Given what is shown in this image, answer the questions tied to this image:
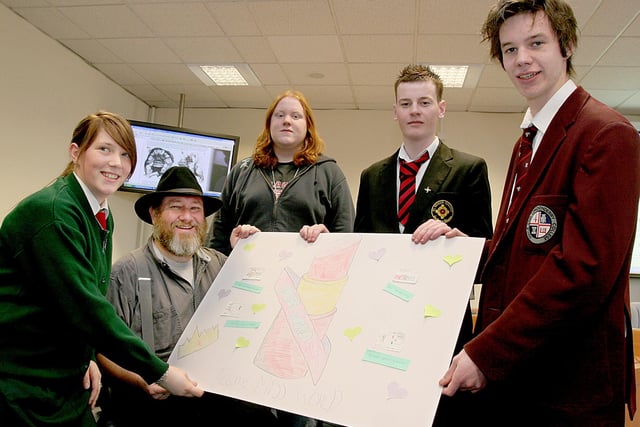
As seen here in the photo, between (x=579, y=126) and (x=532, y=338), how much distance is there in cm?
55

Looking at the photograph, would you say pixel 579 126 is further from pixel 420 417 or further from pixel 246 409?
pixel 246 409

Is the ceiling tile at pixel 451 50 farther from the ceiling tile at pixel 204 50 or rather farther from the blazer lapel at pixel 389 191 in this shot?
the blazer lapel at pixel 389 191

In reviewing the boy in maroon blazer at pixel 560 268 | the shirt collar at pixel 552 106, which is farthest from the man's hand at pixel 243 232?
the shirt collar at pixel 552 106

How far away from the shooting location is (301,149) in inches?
94.0

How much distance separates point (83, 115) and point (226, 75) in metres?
1.64

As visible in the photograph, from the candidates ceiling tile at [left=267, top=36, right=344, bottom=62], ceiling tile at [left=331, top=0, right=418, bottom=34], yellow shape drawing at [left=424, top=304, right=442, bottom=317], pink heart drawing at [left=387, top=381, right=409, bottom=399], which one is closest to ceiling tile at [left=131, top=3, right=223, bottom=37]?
ceiling tile at [left=267, top=36, right=344, bottom=62]

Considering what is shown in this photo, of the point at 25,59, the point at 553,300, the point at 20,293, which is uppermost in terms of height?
the point at 25,59

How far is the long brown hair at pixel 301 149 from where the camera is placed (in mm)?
2361

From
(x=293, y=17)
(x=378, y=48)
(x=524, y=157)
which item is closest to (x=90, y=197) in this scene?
(x=524, y=157)

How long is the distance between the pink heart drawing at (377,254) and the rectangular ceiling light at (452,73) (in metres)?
3.61

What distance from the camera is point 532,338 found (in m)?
1.10

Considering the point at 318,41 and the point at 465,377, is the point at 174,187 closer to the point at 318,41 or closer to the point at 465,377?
the point at 465,377

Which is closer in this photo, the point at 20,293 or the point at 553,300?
the point at 553,300

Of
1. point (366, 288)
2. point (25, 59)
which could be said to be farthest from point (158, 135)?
point (366, 288)
